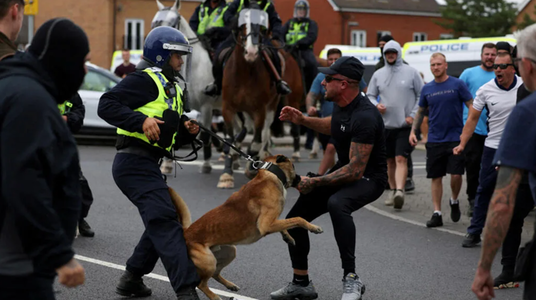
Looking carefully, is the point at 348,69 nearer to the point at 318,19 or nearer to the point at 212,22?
the point at 212,22

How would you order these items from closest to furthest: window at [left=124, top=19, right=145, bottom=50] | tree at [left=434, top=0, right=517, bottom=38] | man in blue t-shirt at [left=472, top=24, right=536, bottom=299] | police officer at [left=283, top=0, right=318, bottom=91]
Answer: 1. man in blue t-shirt at [left=472, top=24, right=536, bottom=299]
2. police officer at [left=283, top=0, right=318, bottom=91]
3. window at [left=124, top=19, right=145, bottom=50]
4. tree at [left=434, top=0, right=517, bottom=38]

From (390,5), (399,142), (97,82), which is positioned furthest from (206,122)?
(390,5)

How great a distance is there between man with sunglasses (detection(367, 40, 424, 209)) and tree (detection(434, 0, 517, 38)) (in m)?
41.4

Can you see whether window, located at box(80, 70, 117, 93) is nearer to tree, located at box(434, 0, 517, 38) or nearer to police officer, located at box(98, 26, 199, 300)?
police officer, located at box(98, 26, 199, 300)

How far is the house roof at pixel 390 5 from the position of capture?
5641 cm

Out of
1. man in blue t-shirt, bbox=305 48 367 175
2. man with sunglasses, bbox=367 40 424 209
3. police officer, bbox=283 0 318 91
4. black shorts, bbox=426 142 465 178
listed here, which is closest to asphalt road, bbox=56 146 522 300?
black shorts, bbox=426 142 465 178

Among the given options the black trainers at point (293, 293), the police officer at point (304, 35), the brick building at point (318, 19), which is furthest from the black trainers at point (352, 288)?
the brick building at point (318, 19)

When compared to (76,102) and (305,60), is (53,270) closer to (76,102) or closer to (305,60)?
(76,102)

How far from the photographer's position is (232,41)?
1386 centimetres

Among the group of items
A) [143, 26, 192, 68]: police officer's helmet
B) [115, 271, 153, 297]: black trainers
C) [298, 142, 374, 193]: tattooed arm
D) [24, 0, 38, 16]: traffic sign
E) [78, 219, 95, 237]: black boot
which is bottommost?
[78, 219, 95, 237]: black boot

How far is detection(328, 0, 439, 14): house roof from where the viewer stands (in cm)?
Answer: 5641

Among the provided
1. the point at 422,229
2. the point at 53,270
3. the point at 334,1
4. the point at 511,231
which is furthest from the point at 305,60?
the point at 334,1

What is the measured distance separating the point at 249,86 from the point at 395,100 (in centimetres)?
269

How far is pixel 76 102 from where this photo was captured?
8.28 m
